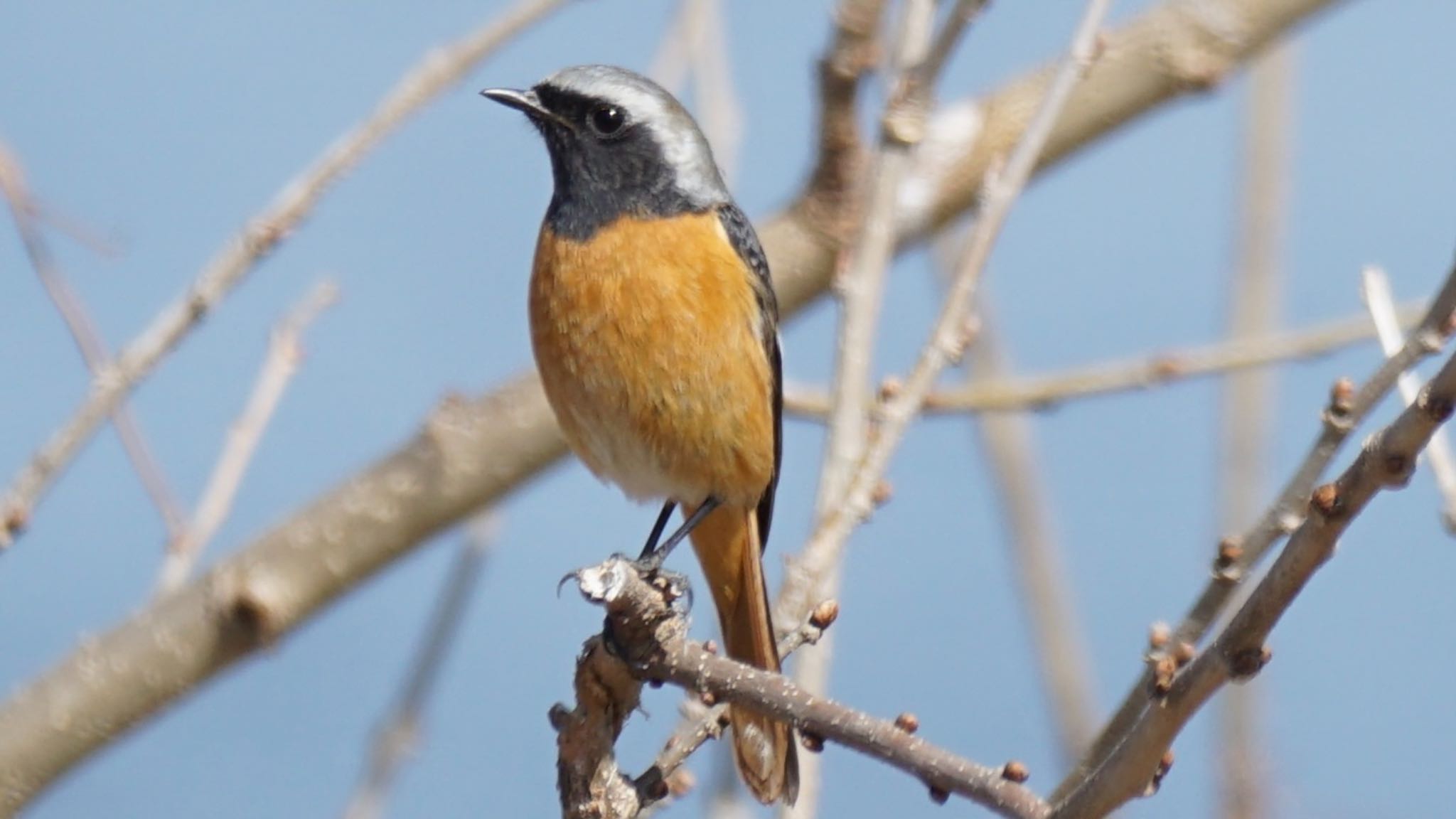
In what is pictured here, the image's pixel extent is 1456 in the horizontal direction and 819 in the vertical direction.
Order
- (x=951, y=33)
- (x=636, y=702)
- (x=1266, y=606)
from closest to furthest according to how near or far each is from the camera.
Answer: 1. (x=1266, y=606)
2. (x=636, y=702)
3. (x=951, y=33)

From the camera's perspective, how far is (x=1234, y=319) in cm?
442

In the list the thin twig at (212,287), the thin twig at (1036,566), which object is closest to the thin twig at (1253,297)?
the thin twig at (1036,566)

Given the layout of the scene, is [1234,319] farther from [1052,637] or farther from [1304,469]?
[1304,469]

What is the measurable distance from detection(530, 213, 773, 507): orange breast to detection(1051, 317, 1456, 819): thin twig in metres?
2.18

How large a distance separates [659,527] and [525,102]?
1204 millimetres

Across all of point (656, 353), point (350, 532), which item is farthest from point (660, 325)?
point (350, 532)

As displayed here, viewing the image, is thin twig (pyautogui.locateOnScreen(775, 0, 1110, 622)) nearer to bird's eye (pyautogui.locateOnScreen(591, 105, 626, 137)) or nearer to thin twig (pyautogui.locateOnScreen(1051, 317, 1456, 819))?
thin twig (pyautogui.locateOnScreen(1051, 317, 1456, 819))

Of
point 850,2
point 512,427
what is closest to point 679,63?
point 850,2

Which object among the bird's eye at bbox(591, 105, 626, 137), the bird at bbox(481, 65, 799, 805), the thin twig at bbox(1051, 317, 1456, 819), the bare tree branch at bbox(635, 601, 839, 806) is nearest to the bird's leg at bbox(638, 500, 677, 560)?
the bird at bbox(481, 65, 799, 805)

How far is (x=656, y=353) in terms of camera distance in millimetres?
4160

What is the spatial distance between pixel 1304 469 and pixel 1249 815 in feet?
5.25

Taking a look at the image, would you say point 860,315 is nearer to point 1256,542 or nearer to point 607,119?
point 1256,542

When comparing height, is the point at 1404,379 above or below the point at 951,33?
below

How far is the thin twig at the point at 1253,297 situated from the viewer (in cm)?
431
